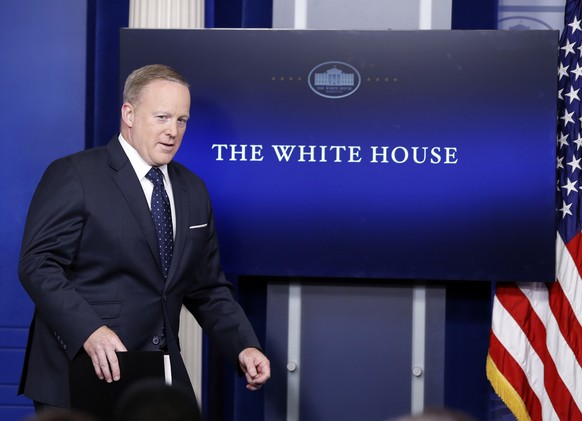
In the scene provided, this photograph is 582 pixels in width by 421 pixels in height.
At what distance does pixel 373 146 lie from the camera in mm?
3389

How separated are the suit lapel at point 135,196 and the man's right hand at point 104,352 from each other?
1.02 feet

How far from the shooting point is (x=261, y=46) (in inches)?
134

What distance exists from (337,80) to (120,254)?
1.30 meters

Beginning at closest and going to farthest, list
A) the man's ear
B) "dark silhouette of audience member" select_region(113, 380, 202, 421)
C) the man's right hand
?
"dark silhouette of audience member" select_region(113, 380, 202, 421)
the man's right hand
the man's ear

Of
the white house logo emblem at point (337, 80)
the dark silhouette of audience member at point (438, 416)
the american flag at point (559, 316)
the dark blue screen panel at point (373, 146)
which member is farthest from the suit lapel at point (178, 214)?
the dark silhouette of audience member at point (438, 416)

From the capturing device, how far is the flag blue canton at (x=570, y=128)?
3.43m

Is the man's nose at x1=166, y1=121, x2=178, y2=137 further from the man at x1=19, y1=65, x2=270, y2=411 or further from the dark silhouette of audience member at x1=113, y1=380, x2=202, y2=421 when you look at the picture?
the dark silhouette of audience member at x1=113, y1=380, x2=202, y2=421

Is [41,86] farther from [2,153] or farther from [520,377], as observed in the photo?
[520,377]

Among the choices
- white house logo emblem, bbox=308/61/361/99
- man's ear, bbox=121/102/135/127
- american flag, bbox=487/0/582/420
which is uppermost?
white house logo emblem, bbox=308/61/361/99

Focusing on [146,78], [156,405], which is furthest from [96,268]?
[156,405]

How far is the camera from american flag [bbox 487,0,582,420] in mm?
3447

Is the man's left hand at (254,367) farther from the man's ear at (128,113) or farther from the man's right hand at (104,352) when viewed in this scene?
the man's ear at (128,113)

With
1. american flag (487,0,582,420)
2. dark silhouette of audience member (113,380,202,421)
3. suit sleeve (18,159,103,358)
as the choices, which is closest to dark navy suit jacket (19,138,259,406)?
suit sleeve (18,159,103,358)

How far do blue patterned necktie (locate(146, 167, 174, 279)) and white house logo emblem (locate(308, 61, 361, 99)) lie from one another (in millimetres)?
1030
